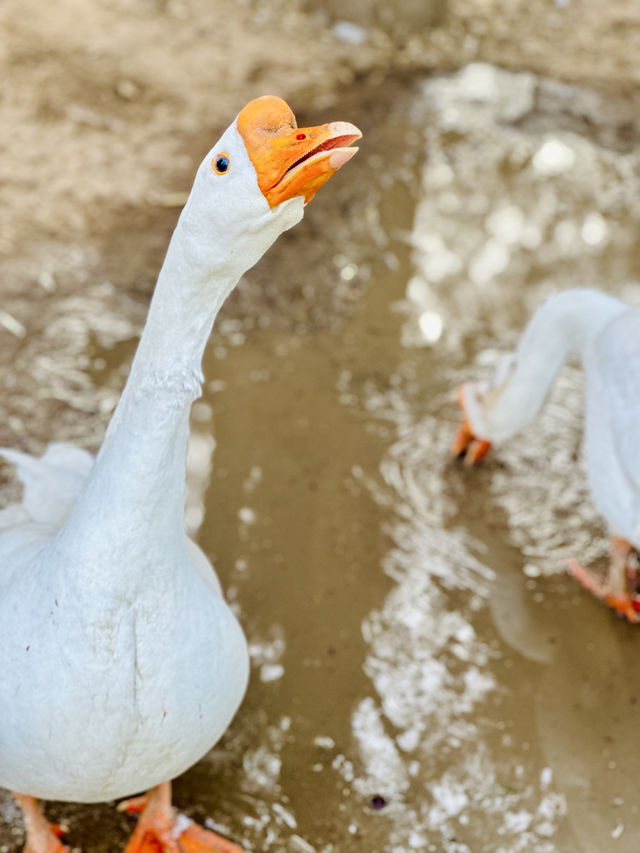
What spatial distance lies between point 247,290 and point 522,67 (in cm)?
272

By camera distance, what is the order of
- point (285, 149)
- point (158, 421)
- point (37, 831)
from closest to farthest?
point (285, 149), point (158, 421), point (37, 831)

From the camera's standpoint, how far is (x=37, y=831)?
226 centimetres

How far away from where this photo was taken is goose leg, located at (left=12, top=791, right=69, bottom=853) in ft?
7.38

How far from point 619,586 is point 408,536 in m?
0.71

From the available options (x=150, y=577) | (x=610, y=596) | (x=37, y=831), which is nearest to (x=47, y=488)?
(x=150, y=577)

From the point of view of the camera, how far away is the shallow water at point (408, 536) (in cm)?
259

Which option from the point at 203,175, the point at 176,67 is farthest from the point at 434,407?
the point at 176,67

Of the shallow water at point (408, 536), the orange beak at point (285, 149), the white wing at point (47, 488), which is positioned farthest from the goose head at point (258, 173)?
the shallow water at point (408, 536)

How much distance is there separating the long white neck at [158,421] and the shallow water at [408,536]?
1102 mm

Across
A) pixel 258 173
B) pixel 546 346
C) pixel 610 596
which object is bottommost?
pixel 610 596

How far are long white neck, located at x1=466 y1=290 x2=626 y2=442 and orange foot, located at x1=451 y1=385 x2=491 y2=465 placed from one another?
0.70 feet

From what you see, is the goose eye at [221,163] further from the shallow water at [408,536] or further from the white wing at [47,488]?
the shallow water at [408,536]

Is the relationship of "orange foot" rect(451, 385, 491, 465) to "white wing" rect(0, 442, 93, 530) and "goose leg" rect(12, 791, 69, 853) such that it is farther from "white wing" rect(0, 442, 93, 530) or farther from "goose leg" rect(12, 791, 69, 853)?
"goose leg" rect(12, 791, 69, 853)

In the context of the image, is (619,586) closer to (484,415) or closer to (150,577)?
(484,415)
